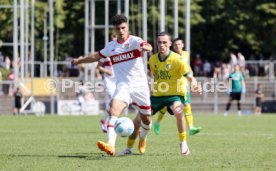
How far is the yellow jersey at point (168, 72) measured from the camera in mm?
15148

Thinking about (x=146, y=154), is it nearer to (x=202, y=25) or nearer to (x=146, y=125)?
(x=146, y=125)

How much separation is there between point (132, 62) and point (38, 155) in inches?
84.9

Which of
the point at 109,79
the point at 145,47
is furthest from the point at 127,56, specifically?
the point at 109,79

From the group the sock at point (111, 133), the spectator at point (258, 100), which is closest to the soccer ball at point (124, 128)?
the sock at point (111, 133)

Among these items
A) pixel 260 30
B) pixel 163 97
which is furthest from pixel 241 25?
pixel 163 97

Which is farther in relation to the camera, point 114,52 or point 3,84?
point 3,84

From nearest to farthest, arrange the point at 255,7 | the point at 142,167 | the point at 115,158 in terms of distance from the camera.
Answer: the point at 142,167, the point at 115,158, the point at 255,7

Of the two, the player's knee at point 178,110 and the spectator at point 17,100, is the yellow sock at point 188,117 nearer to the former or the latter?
the player's knee at point 178,110

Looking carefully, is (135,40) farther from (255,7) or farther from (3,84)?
(255,7)

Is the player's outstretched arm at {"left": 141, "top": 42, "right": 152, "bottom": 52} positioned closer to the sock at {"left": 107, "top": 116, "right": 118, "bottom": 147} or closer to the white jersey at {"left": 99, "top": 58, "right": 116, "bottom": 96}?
the sock at {"left": 107, "top": 116, "right": 118, "bottom": 147}

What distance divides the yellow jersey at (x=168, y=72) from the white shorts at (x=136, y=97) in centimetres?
65

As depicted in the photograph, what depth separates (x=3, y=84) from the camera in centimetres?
4366

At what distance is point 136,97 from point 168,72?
1044mm

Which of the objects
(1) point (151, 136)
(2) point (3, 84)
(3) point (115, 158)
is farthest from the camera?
(2) point (3, 84)
